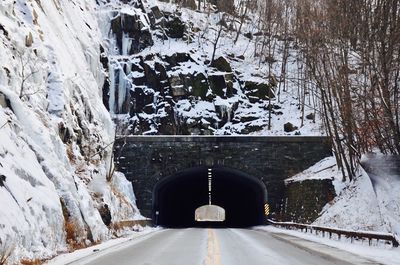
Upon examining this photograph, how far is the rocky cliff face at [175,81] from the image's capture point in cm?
3916

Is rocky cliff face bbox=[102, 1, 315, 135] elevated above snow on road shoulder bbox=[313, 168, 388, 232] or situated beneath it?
elevated above

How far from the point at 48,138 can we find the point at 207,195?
3803 centimetres

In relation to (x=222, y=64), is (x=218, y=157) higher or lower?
lower

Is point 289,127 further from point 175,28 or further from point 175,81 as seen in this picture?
point 175,28

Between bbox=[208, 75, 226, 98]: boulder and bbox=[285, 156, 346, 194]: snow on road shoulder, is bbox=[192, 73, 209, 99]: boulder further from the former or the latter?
bbox=[285, 156, 346, 194]: snow on road shoulder

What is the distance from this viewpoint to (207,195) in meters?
50.1

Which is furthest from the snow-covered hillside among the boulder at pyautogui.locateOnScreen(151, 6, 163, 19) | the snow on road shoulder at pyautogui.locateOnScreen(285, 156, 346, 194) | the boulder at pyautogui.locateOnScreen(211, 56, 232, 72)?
the boulder at pyautogui.locateOnScreen(151, 6, 163, 19)

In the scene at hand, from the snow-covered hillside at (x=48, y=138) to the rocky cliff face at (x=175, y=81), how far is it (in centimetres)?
1309

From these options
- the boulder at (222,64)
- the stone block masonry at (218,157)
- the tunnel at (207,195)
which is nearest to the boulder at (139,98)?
the tunnel at (207,195)

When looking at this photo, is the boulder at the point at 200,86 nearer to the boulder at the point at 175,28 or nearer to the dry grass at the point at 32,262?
the boulder at the point at 175,28

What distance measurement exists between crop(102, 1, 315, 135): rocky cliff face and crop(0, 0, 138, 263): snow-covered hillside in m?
13.1

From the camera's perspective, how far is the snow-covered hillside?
9231mm

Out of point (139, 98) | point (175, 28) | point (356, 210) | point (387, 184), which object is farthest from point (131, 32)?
point (387, 184)

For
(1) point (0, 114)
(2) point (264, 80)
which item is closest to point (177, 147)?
(2) point (264, 80)
